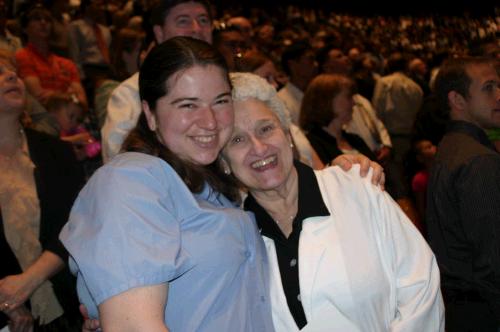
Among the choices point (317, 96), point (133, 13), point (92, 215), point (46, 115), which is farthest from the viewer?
point (133, 13)

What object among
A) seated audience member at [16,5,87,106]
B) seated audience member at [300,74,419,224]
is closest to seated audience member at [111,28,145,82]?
seated audience member at [16,5,87,106]

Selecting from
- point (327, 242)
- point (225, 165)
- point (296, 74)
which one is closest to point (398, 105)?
point (296, 74)

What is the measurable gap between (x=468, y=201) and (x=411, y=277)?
0.72 metres

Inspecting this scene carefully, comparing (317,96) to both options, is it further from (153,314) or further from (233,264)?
(153,314)

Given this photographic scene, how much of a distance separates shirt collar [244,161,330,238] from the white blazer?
3 cm

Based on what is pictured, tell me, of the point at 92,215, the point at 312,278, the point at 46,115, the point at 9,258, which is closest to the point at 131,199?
the point at 92,215

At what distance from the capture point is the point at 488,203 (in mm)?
2391

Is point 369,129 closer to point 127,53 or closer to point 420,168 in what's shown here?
point 420,168

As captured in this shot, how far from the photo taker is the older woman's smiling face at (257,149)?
202cm

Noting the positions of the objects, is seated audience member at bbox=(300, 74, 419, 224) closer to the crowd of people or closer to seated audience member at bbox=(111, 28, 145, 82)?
the crowd of people

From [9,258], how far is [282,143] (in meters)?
1.24

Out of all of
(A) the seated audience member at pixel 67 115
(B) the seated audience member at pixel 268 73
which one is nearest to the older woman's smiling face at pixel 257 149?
(B) the seated audience member at pixel 268 73

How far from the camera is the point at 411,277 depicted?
189cm

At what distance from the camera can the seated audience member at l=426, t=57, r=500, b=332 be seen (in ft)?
7.93
